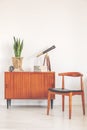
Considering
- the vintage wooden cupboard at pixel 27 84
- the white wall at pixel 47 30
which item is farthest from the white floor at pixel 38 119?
the white wall at pixel 47 30

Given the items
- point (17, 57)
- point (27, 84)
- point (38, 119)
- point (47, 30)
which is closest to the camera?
point (38, 119)

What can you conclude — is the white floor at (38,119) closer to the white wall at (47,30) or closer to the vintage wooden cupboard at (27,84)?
the vintage wooden cupboard at (27,84)

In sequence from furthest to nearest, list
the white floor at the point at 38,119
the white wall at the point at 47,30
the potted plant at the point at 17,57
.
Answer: the white wall at the point at 47,30
the potted plant at the point at 17,57
the white floor at the point at 38,119

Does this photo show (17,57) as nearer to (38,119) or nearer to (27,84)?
(27,84)

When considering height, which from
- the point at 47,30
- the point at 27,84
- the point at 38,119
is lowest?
the point at 38,119

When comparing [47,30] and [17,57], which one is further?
[47,30]

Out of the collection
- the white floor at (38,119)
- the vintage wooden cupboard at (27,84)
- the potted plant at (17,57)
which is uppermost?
the potted plant at (17,57)

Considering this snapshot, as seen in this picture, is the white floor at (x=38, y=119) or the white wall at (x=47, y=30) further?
the white wall at (x=47, y=30)

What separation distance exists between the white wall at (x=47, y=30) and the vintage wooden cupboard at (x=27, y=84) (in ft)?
1.46

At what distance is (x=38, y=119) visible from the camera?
4375 millimetres

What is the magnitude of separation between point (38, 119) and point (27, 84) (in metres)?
1.12

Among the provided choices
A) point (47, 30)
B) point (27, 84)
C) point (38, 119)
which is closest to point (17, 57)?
point (27, 84)

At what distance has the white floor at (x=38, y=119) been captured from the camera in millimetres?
3877

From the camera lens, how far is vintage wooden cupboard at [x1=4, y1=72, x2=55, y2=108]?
534 centimetres
